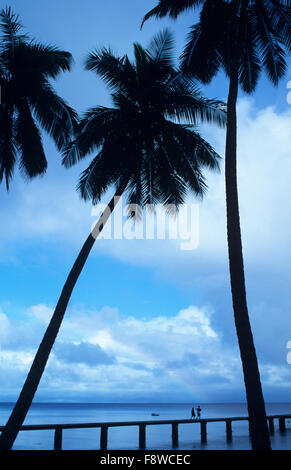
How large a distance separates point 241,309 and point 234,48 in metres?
7.70

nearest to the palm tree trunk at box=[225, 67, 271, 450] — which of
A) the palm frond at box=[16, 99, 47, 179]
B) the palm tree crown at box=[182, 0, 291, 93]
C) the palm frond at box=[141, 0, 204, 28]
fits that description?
the palm tree crown at box=[182, 0, 291, 93]

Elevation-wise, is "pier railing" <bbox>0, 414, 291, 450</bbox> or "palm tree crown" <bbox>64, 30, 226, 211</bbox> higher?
"palm tree crown" <bbox>64, 30, 226, 211</bbox>

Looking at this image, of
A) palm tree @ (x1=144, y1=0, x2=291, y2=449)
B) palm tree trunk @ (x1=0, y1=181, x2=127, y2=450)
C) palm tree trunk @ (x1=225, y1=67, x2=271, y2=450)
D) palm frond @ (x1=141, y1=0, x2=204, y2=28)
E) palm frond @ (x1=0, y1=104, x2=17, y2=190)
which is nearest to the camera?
palm tree trunk @ (x1=225, y1=67, x2=271, y2=450)

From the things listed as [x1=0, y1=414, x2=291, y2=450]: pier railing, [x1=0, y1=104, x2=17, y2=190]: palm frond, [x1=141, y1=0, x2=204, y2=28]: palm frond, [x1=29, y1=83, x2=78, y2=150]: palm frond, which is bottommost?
[x1=0, y1=414, x2=291, y2=450]: pier railing

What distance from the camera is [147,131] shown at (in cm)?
1731

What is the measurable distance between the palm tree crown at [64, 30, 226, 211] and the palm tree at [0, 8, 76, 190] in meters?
1.05

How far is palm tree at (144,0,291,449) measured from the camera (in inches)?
436

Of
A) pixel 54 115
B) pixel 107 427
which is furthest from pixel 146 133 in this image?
pixel 107 427

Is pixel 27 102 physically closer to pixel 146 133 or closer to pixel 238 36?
pixel 146 133

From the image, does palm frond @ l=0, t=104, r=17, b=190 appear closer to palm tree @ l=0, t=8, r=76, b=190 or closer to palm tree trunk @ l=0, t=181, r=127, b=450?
palm tree @ l=0, t=8, r=76, b=190

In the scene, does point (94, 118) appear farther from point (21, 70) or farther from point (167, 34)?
point (167, 34)

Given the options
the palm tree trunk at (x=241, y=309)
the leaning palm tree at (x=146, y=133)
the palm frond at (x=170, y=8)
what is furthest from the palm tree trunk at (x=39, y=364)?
the palm frond at (x=170, y=8)
